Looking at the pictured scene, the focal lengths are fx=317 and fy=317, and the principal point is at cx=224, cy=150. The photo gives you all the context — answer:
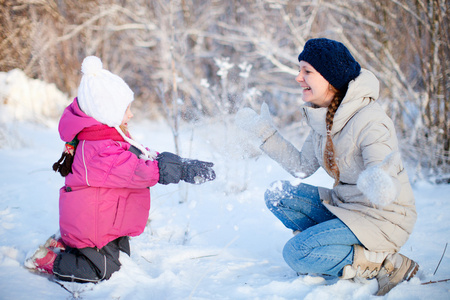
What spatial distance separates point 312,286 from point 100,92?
150 centimetres

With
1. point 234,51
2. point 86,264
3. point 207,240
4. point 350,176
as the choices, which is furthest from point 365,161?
point 234,51

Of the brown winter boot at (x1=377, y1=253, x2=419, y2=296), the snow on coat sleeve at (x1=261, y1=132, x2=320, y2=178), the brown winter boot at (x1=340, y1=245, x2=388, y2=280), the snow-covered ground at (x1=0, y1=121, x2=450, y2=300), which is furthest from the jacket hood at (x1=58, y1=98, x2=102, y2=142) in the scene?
the brown winter boot at (x1=377, y1=253, x2=419, y2=296)

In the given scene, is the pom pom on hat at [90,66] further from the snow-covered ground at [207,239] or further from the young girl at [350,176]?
the young girl at [350,176]

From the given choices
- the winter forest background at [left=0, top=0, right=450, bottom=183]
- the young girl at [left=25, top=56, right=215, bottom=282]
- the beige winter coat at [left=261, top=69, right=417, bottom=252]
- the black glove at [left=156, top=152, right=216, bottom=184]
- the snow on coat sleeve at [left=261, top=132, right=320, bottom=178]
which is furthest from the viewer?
the winter forest background at [left=0, top=0, right=450, bottom=183]

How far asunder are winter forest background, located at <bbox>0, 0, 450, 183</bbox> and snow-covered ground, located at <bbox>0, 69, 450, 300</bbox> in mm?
537

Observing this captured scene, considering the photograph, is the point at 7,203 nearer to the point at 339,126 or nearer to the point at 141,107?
the point at 339,126

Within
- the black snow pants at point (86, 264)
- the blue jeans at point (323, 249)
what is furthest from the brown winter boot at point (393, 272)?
the black snow pants at point (86, 264)

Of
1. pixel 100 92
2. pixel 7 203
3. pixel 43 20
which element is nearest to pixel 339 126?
pixel 100 92

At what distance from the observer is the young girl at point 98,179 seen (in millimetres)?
1605

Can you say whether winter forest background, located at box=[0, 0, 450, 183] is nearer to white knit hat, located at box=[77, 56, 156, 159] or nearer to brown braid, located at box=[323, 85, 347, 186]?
white knit hat, located at box=[77, 56, 156, 159]

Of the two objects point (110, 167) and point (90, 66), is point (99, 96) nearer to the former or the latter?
point (90, 66)

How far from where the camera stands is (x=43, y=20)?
5.54 metres

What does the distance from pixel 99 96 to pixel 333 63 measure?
1.23 m

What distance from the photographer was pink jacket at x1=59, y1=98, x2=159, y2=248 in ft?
5.29
